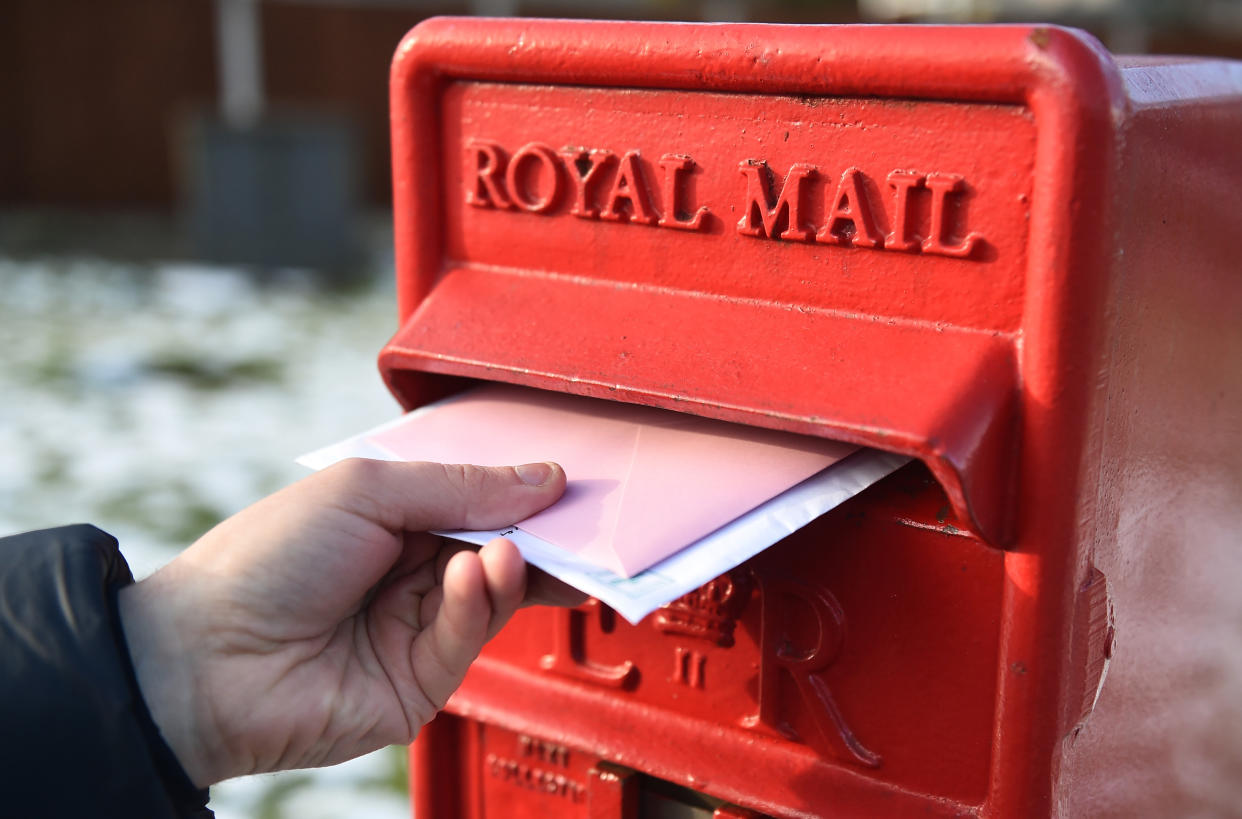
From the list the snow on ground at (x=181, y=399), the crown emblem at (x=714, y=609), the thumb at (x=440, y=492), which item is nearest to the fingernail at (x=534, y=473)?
the thumb at (x=440, y=492)

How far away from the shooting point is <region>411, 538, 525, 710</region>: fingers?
44.7 inches

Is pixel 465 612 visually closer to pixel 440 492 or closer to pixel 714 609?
pixel 440 492

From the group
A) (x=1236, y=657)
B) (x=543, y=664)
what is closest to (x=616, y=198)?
(x=543, y=664)

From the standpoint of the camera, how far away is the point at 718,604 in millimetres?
1291

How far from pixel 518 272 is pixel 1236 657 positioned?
1.04 meters

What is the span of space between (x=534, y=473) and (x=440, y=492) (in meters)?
0.10

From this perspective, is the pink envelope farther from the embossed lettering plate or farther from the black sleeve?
the black sleeve

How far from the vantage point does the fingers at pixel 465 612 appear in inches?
44.7

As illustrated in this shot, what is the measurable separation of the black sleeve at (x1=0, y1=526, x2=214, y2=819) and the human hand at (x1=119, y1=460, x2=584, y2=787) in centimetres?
9

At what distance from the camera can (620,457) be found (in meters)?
1.23

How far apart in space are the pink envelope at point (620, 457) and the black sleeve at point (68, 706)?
1.13 feet

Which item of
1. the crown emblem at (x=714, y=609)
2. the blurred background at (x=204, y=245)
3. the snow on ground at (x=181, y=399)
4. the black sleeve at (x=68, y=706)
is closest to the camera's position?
the black sleeve at (x=68, y=706)

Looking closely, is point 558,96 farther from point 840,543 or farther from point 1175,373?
point 1175,373

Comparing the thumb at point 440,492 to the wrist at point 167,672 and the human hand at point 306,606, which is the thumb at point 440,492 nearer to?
the human hand at point 306,606
